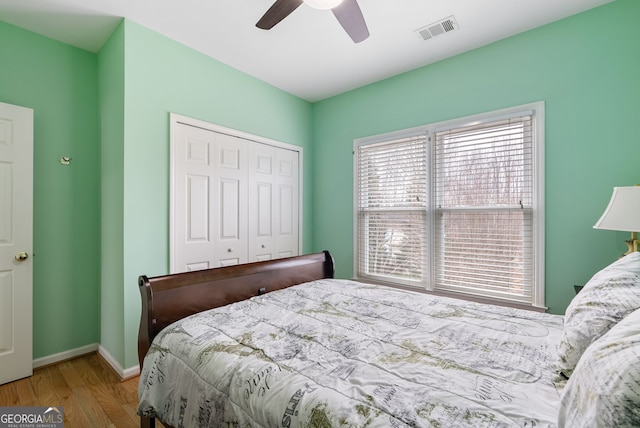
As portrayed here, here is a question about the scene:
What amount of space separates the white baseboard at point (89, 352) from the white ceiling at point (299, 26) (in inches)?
108

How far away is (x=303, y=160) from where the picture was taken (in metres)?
3.88

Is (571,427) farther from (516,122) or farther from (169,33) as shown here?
(169,33)

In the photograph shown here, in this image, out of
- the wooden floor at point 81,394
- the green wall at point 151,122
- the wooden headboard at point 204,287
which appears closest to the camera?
the wooden headboard at point 204,287

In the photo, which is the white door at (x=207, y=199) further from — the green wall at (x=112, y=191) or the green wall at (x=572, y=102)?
the green wall at (x=572, y=102)

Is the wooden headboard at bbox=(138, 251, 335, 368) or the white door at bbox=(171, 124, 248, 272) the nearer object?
the wooden headboard at bbox=(138, 251, 335, 368)

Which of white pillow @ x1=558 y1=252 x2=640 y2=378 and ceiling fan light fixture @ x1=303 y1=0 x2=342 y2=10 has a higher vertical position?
ceiling fan light fixture @ x1=303 y1=0 x2=342 y2=10

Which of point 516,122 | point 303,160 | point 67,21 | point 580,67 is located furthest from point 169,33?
point 580,67

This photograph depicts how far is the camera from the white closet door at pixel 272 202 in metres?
3.28

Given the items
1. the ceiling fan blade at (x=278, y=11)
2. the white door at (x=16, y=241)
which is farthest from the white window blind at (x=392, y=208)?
the white door at (x=16, y=241)

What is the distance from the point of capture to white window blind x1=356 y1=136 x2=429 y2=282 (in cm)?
307

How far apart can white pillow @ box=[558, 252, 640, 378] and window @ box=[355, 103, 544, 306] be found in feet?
4.51

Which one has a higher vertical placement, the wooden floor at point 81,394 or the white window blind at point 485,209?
the white window blind at point 485,209

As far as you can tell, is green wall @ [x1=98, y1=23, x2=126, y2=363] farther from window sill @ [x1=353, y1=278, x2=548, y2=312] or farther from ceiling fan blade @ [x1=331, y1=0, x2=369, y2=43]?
window sill @ [x1=353, y1=278, x2=548, y2=312]

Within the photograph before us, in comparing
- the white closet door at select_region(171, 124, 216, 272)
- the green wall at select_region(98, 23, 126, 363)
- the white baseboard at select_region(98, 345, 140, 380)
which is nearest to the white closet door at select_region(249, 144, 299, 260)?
the white closet door at select_region(171, 124, 216, 272)
